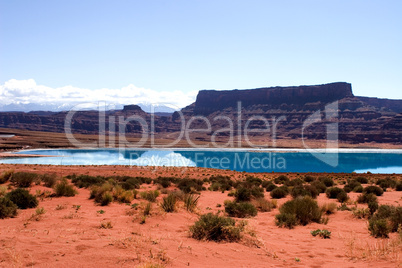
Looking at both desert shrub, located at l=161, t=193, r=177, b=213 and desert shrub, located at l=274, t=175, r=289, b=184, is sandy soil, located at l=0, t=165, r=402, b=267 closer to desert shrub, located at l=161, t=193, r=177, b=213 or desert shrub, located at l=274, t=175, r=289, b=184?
desert shrub, located at l=161, t=193, r=177, b=213

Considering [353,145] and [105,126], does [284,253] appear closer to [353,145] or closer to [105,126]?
[353,145]

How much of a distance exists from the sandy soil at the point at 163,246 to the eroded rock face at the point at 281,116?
4691 inches

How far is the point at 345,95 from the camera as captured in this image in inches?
5950

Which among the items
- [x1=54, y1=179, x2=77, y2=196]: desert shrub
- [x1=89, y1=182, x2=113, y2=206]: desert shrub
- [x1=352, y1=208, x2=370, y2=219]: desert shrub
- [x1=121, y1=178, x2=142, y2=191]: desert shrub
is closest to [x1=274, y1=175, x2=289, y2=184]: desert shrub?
[x1=121, y1=178, x2=142, y2=191]: desert shrub

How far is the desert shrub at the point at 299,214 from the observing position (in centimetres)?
963

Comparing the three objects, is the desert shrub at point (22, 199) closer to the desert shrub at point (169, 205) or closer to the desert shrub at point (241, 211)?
the desert shrub at point (169, 205)

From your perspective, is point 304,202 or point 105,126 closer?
point 304,202

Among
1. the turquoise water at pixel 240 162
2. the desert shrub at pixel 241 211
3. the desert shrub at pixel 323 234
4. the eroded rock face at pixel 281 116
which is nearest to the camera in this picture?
the desert shrub at pixel 323 234

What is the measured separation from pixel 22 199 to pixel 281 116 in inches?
5963

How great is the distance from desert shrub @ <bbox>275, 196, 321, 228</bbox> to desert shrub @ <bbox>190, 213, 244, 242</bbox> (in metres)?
2.36

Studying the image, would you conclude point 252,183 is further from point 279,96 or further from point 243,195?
point 279,96

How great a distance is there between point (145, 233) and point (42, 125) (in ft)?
589

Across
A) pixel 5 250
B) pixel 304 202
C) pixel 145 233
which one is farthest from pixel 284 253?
pixel 5 250

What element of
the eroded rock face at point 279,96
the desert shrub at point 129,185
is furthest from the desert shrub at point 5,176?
the eroded rock face at point 279,96
